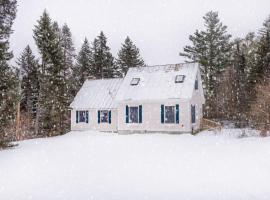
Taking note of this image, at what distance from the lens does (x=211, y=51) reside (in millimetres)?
45719

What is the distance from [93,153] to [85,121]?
13.7 m

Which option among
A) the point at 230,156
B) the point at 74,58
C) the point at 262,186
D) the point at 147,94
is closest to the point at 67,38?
the point at 74,58

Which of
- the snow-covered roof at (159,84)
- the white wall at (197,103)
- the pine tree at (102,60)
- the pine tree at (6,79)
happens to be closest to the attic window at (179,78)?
the snow-covered roof at (159,84)

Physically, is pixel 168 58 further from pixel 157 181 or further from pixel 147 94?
pixel 157 181

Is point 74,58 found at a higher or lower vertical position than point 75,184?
higher

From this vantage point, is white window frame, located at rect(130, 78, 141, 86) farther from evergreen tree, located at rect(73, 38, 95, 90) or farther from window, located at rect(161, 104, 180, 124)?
evergreen tree, located at rect(73, 38, 95, 90)

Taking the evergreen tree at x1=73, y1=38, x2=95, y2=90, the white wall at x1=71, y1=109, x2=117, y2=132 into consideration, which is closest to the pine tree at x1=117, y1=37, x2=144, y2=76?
the evergreen tree at x1=73, y1=38, x2=95, y2=90

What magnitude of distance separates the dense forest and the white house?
3.61m

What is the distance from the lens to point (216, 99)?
41.5 meters

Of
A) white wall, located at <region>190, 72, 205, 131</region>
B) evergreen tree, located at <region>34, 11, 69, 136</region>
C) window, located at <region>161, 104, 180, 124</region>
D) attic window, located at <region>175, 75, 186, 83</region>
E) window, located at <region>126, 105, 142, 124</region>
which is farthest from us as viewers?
evergreen tree, located at <region>34, 11, 69, 136</region>

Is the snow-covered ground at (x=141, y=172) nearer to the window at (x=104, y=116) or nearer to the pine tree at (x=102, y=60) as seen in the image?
the window at (x=104, y=116)

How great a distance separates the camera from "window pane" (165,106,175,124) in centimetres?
2705

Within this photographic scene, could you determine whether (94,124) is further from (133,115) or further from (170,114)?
(170,114)

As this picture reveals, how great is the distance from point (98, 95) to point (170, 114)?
8.98 meters
